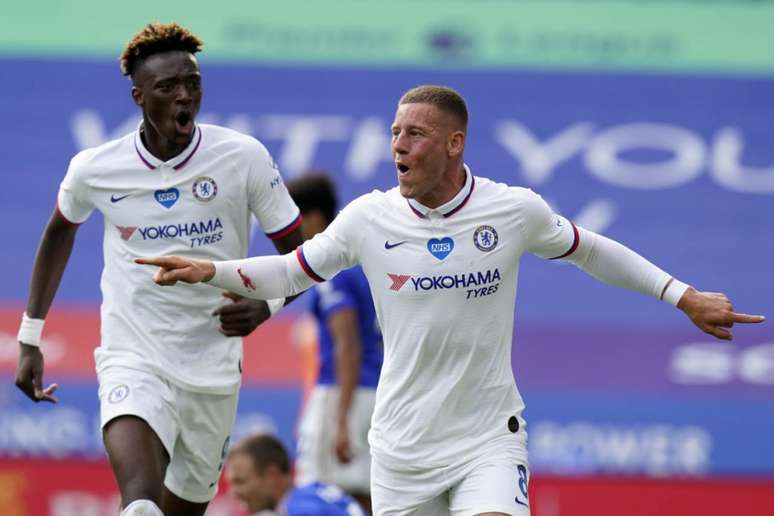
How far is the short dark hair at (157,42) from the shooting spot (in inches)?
282

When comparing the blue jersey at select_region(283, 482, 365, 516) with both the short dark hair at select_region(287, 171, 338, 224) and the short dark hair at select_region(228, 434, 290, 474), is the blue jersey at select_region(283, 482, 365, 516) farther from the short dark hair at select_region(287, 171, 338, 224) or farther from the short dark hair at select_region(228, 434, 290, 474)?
the short dark hair at select_region(287, 171, 338, 224)

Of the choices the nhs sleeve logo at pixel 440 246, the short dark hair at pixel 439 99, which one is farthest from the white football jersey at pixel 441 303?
the short dark hair at pixel 439 99

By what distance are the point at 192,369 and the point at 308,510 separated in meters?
1.24

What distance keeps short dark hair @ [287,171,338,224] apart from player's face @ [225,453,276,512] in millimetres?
1620

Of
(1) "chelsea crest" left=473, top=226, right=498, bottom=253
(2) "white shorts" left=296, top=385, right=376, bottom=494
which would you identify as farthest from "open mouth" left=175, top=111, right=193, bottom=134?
(2) "white shorts" left=296, top=385, right=376, bottom=494

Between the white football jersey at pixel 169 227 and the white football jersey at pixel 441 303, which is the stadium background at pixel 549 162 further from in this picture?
the white football jersey at pixel 441 303

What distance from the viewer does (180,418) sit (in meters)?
7.29

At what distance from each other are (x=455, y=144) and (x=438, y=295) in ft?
2.05

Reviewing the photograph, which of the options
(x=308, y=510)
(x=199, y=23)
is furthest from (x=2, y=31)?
(x=308, y=510)

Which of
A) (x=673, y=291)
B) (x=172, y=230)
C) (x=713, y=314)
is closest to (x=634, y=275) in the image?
(x=673, y=291)

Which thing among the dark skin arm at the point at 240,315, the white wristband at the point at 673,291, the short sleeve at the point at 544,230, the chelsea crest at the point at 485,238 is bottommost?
the dark skin arm at the point at 240,315

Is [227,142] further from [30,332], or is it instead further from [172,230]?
[30,332]

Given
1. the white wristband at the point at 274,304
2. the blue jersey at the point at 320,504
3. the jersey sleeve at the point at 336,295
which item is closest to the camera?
the white wristband at the point at 274,304

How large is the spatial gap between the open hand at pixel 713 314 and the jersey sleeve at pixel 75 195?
2698 mm
